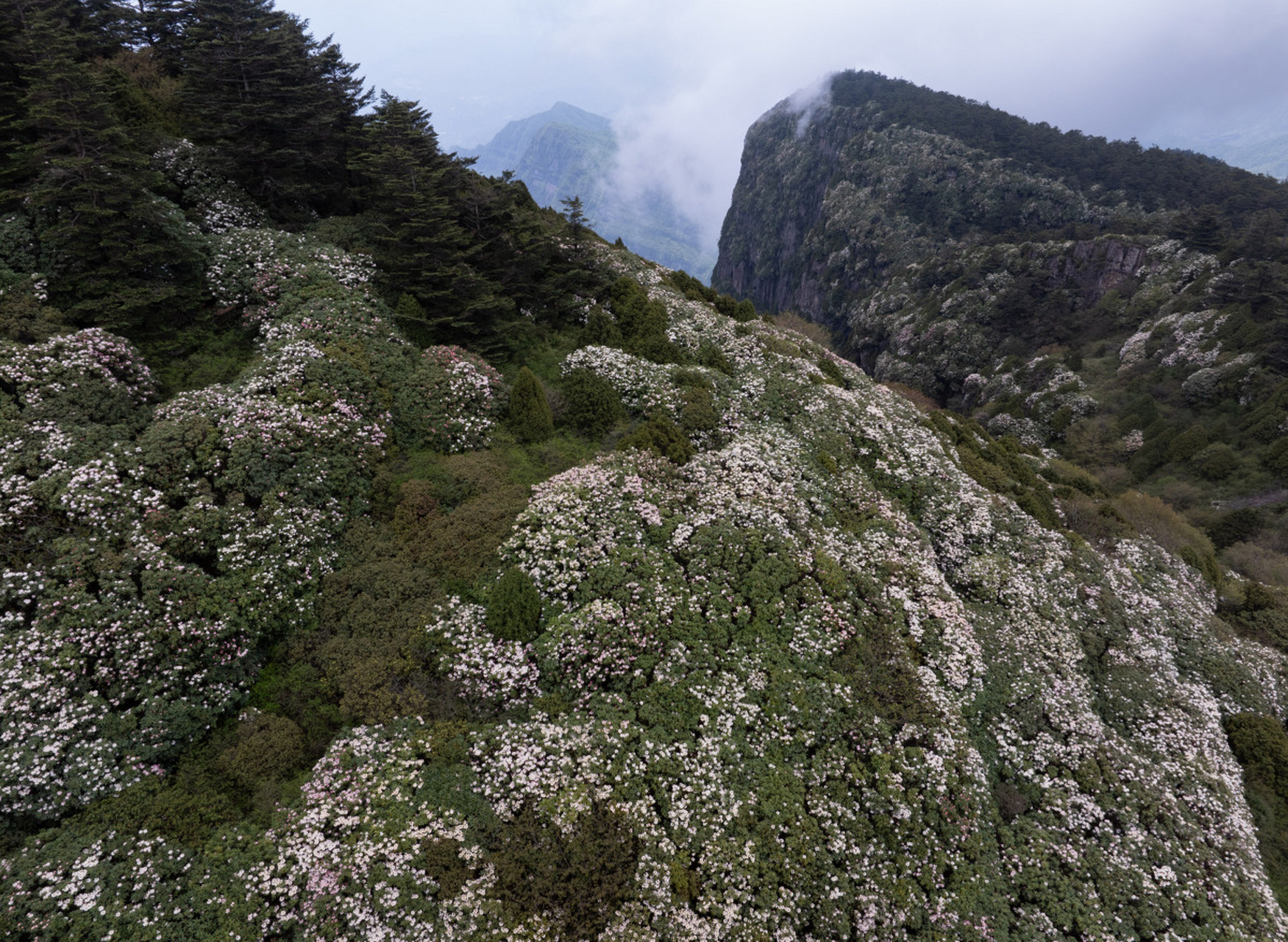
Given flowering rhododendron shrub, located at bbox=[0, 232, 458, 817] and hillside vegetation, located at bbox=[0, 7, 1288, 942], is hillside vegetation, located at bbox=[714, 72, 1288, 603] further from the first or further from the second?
flowering rhododendron shrub, located at bbox=[0, 232, 458, 817]

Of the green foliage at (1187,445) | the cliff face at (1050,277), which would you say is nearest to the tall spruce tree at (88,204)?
the cliff face at (1050,277)

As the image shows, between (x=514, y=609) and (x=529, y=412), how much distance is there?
8.20 metres

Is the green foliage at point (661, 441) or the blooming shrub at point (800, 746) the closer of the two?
the blooming shrub at point (800, 746)

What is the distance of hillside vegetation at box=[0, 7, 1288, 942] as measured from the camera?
942 cm

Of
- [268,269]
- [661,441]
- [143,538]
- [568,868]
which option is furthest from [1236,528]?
[268,269]

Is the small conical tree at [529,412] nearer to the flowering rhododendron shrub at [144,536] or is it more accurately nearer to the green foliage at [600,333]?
the flowering rhododendron shrub at [144,536]

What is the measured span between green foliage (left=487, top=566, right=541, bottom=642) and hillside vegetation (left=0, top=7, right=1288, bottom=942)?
0.56 feet

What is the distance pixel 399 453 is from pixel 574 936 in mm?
13475

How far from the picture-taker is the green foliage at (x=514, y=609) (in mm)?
12594

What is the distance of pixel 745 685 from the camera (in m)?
12.3

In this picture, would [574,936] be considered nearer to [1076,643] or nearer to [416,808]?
[416,808]

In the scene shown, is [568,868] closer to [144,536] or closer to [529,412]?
[144,536]

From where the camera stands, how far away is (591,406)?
1991 cm

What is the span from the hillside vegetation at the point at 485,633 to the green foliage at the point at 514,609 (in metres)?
0.17
